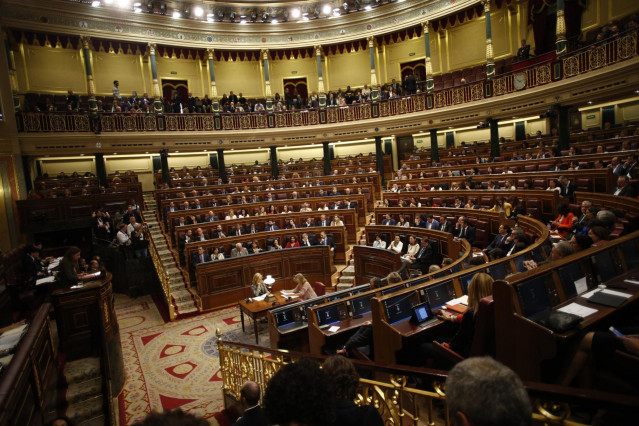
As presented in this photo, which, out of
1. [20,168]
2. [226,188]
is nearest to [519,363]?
[226,188]

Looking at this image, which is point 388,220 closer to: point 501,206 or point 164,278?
point 501,206

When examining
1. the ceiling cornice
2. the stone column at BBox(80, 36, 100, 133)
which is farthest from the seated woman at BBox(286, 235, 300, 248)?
the ceiling cornice

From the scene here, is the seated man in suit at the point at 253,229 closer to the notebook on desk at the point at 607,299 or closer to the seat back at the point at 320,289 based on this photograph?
the seat back at the point at 320,289

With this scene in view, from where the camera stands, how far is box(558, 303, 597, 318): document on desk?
269cm

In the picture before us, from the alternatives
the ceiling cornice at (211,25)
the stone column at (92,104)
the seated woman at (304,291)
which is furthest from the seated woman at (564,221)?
the stone column at (92,104)

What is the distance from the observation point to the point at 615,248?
3.66m

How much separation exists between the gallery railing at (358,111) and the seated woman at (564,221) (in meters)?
4.75

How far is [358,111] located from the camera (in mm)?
16625

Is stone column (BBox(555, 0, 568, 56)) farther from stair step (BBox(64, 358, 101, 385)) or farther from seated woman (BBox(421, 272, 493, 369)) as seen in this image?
stair step (BBox(64, 358, 101, 385))

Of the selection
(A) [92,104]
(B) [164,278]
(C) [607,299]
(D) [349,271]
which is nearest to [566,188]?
(D) [349,271]

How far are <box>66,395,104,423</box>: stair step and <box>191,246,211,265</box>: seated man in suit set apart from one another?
4788mm

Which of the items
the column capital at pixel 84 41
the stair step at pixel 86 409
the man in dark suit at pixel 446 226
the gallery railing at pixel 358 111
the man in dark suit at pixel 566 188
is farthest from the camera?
the column capital at pixel 84 41

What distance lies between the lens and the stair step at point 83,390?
13.9 feet

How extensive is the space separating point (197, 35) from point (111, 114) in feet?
16.9
